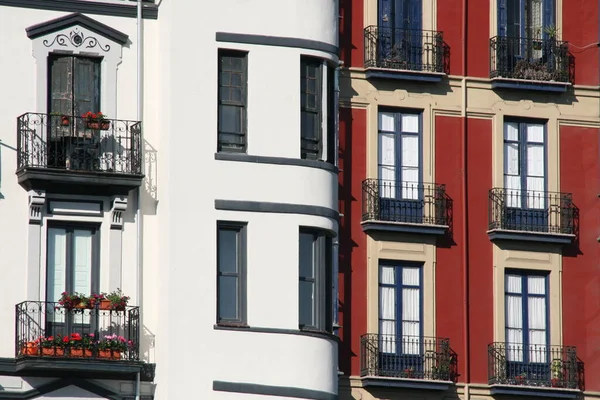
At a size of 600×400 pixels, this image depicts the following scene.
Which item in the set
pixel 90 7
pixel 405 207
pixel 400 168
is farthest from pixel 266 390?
pixel 90 7

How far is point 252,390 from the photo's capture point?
49.2m

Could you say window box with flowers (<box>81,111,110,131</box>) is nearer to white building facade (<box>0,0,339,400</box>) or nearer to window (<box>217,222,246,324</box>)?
white building facade (<box>0,0,339,400</box>)

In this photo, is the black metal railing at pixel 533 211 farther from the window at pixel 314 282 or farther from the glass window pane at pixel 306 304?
the glass window pane at pixel 306 304

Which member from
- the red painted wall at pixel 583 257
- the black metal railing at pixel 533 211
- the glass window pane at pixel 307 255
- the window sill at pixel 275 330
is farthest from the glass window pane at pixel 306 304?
the red painted wall at pixel 583 257

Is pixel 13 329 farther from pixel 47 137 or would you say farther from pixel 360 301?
pixel 360 301

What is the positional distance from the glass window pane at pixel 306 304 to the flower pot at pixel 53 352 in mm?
5430

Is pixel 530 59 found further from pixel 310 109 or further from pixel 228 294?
pixel 228 294

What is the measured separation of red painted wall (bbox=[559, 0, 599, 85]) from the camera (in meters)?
56.6

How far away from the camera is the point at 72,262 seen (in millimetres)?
50094

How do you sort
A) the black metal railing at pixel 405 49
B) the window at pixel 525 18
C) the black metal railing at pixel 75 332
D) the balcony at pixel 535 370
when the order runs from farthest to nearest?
the window at pixel 525 18 < the black metal railing at pixel 405 49 < the balcony at pixel 535 370 < the black metal railing at pixel 75 332

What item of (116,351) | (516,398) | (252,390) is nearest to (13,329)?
(116,351)

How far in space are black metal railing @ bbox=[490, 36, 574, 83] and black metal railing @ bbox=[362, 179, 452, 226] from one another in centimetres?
342

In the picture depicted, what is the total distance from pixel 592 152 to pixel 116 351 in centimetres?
1408

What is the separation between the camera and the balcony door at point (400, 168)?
54656mm
